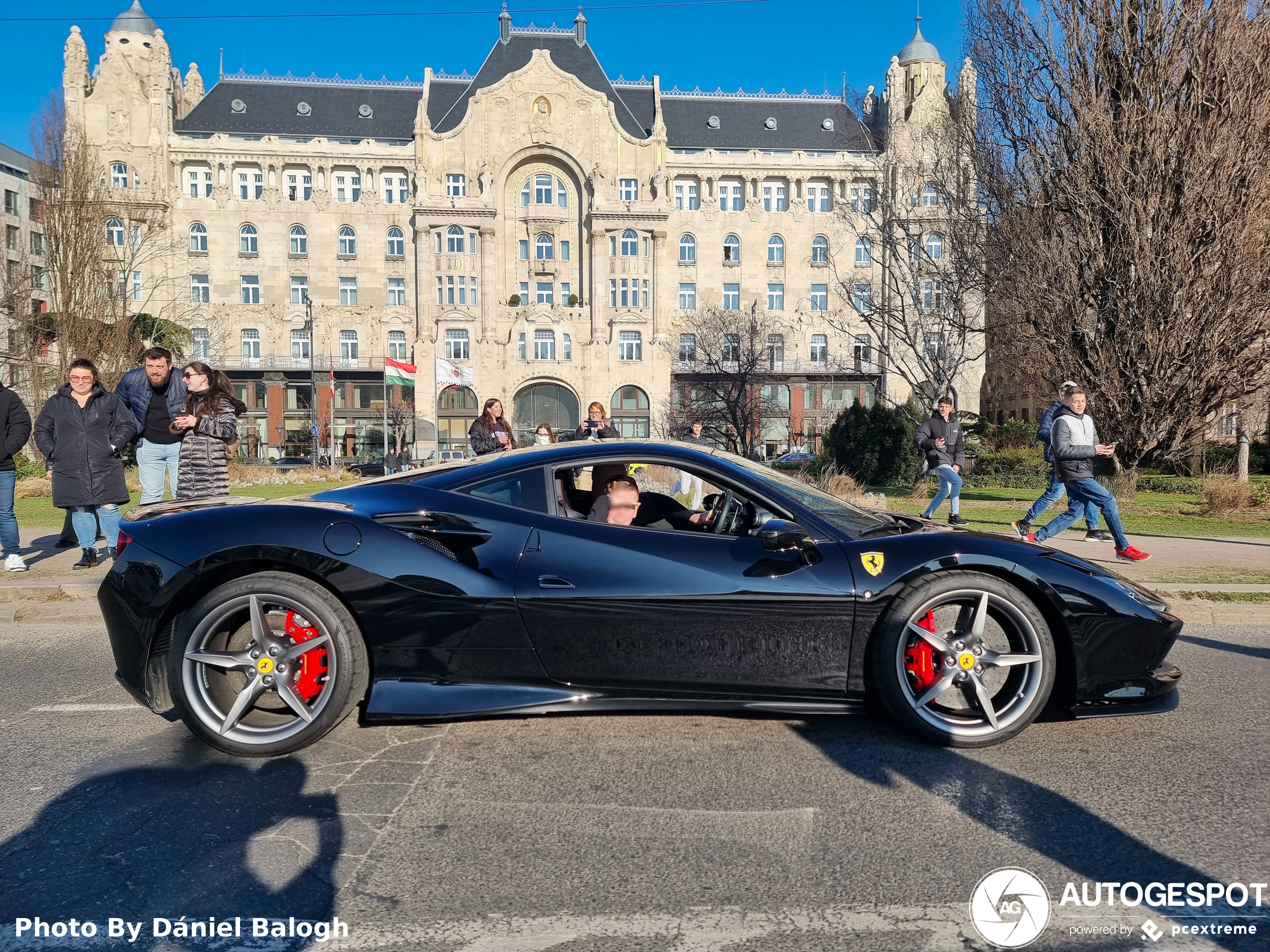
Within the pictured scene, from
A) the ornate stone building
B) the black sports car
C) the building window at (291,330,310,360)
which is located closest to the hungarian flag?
the ornate stone building

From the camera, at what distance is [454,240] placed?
55094 mm

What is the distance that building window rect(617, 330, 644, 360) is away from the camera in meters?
55.7

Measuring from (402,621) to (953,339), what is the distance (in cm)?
2790

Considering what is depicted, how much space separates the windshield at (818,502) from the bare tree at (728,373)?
3468cm

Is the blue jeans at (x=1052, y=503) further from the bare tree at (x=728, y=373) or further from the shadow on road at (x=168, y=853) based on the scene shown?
the bare tree at (x=728, y=373)

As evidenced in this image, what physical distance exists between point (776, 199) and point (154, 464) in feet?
187

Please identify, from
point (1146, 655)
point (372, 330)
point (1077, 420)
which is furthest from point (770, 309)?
point (1146, 655)

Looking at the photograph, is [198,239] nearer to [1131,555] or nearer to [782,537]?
[1131,555]

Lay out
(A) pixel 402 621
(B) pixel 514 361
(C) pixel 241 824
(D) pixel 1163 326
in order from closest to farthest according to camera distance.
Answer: (C) pixel 241 824, (A) pixel 402 621, (D) pixel 1163 326, (B) pixel 514 361

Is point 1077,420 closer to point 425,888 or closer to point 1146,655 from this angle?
point 1146,655

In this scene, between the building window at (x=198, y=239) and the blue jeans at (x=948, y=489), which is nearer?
the blue jeans at (x=948, y=489)

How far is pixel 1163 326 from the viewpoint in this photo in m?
16.4

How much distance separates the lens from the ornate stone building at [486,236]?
54.9 m

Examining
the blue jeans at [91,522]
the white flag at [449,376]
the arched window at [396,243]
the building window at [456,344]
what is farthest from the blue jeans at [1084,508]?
the arched window at [396,243]
